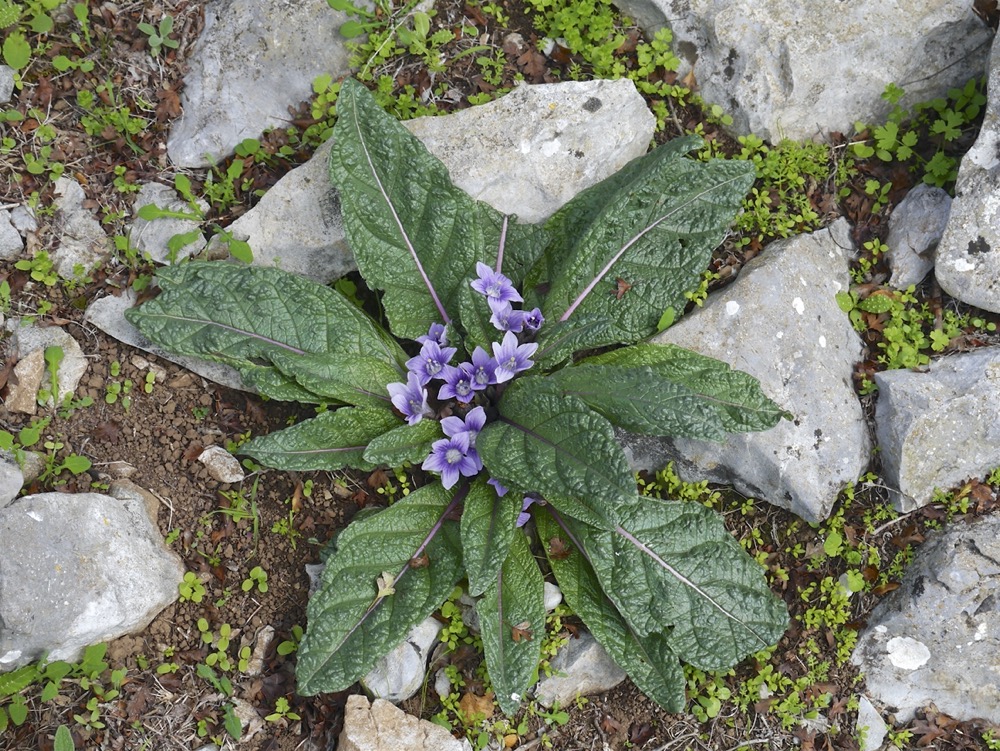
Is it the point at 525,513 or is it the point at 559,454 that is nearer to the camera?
the point at 559,454

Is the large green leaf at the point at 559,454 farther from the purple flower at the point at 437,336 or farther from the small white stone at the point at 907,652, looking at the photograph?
the small white stone at the point at 907,652

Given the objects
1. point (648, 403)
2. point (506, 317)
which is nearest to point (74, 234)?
point (506, 317)

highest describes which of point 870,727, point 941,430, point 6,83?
point 6,83

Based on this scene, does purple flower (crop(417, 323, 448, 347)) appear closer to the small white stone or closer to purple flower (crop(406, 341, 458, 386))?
purple flower (crop(406, 341, 458, 386))

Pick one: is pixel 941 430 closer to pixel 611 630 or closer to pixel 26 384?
pixel 611 630

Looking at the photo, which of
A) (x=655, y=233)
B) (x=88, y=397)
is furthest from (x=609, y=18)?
(x=88, y=397)

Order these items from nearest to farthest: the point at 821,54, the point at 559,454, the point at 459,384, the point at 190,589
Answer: the point at 559,454 → the point at 459,384 → the point at 190,589 → the point at 821,54
